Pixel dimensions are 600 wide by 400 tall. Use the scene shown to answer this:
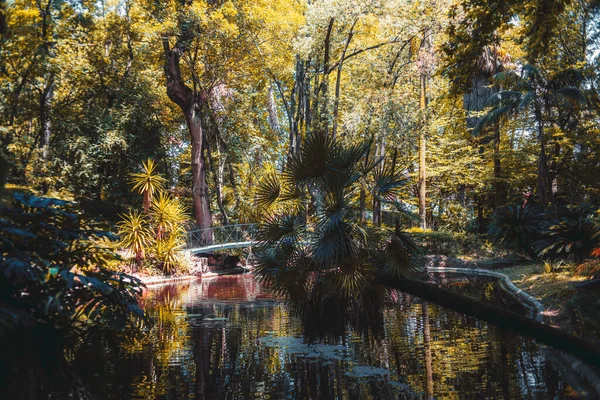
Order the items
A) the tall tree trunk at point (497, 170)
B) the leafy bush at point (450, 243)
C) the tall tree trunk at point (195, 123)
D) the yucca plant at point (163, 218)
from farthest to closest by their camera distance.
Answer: the tall tree trunk at point (497, 170) → the tall tree trunk at point (195, 123) → the leafy bush at point (450, 243) → the yucca plant at point (163, 218)

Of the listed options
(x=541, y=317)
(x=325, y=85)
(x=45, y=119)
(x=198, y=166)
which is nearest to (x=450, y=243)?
(x=325, y=85)

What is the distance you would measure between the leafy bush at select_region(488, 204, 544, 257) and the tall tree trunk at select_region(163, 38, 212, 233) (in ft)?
36.7

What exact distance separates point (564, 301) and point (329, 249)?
180 inches

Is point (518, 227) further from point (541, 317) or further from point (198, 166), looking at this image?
point (198, 166)

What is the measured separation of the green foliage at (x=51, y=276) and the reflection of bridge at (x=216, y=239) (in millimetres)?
14969

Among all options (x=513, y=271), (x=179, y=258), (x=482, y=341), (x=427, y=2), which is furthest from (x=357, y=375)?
(x=427, y=2)

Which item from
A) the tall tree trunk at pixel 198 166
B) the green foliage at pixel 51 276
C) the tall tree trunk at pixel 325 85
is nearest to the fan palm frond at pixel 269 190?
the green foliage at pixel 51 276

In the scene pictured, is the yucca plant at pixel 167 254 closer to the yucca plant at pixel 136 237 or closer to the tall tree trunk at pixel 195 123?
the yucca plant at pixel 136 237

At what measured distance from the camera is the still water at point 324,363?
5.03m

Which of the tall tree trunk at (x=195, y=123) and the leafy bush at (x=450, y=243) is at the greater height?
the tall tree trunk at (x=195, y=123)

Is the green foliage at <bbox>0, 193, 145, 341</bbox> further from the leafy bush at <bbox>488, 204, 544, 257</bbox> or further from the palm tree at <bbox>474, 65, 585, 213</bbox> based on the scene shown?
the leafy bush at <bbox>488, 204, 544, 257</bbox>

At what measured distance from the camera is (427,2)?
66.6 ft

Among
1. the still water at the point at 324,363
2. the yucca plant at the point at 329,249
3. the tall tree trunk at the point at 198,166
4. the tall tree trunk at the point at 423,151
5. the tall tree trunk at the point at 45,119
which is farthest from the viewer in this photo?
the tall tree trunk at the point at 423,151

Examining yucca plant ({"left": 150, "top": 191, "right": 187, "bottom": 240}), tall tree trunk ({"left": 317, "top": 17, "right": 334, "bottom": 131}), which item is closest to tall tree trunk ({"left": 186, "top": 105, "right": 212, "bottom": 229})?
yucca plant ({"left": 150, "top": 191, "right": 187, "bottom": 240})
